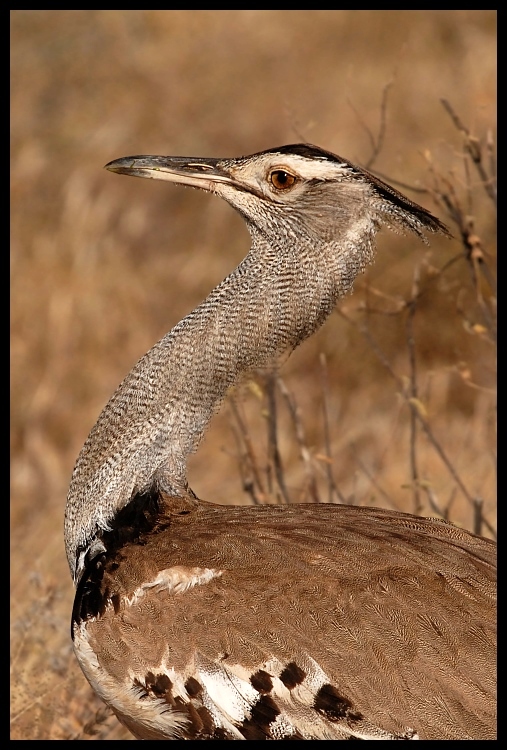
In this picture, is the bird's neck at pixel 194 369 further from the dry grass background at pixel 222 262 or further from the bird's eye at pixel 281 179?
the dry grass background at pixel 222 262

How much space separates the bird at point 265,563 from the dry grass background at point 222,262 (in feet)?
1.76

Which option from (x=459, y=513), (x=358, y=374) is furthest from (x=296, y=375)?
(x=459, y=513)

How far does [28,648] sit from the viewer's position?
12.0 ft

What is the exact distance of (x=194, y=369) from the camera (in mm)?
2748

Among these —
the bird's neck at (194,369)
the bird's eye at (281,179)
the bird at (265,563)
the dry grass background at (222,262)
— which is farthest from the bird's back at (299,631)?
the bird's eye at (281,179)

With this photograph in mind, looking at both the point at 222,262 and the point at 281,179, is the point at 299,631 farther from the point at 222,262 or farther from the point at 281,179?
the point at 222,262

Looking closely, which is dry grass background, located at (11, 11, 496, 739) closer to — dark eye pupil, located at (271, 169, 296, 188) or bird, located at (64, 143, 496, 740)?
bird, located at (64, 143, 496, 740)

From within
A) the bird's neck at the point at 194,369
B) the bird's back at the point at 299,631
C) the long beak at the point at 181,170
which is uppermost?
the long beak at the point at 181,170

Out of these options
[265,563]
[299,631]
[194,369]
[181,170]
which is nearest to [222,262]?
[181,170]

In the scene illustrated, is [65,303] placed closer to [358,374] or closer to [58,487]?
[58,487]

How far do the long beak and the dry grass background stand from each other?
28.1 inches

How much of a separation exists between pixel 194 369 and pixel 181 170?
56 centimetres

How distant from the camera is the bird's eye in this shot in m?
2.83

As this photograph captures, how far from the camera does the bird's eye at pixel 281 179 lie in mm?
2826
